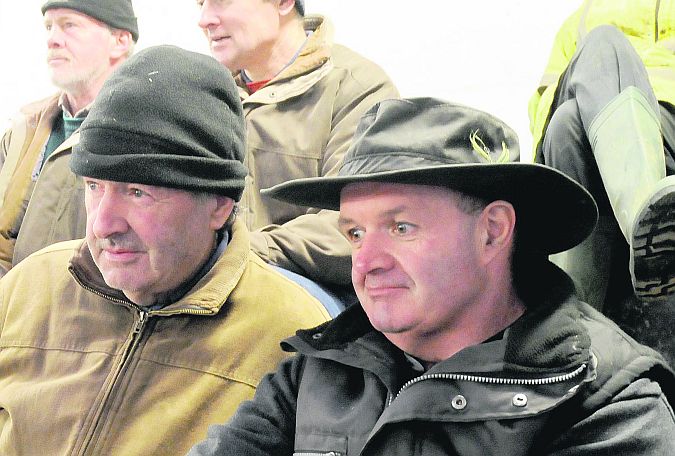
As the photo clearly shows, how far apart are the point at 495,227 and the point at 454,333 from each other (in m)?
0.14

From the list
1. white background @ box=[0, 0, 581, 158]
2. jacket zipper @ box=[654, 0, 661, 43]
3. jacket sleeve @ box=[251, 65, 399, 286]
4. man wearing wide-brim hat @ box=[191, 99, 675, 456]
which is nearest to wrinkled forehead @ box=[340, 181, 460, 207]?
man wearing wide-brim hat @ box=[191, 99, 675, 456]

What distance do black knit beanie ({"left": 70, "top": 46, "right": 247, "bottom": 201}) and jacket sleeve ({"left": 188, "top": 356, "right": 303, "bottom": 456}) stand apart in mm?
401

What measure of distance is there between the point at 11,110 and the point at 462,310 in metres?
2.89

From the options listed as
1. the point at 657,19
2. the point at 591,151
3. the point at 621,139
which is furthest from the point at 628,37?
the point at 621,139

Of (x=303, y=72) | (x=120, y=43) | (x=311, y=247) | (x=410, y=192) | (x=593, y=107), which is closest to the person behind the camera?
(x=410, y=192)

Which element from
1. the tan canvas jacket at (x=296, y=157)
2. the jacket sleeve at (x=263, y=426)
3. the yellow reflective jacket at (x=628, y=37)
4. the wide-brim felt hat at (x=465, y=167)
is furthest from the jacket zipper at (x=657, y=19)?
the jacket sleeve at (x=263, y=426)

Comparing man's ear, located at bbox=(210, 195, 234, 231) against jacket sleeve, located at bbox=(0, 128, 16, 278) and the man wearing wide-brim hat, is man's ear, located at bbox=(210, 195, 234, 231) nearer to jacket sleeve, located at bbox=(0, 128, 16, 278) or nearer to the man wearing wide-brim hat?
the man wearing wide-brim hat

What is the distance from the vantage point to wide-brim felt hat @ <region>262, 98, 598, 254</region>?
1.25 metres

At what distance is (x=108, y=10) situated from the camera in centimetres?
298

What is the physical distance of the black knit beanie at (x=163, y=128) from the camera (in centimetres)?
162

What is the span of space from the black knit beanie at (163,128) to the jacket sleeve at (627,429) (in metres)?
0.76

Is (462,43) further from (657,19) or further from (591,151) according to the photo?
(591,151)

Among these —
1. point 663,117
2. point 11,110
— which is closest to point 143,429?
point 663,117

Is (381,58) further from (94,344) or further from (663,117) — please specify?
(94,344)
